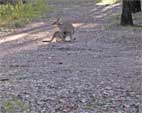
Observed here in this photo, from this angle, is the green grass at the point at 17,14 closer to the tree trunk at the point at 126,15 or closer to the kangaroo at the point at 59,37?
the tree trunk at the point at 126,15

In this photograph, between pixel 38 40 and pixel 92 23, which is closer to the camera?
pixel 38 40

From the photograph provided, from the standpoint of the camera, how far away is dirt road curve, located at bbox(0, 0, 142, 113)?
8812 mm

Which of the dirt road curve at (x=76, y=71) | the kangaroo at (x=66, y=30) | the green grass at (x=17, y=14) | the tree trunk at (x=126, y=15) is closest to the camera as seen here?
the dirt road curve at (x=76, y=71)

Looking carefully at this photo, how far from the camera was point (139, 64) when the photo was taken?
13.8 m

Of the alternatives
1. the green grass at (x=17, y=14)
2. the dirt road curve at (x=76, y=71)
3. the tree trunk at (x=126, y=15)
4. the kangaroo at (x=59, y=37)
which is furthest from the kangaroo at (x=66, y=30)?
the green grass at (x=17, y=14)

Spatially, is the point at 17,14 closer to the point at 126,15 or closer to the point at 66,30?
the point at 126,15

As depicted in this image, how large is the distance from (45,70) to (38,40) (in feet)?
23.1

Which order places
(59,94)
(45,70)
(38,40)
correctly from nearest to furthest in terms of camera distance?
(59,94)
(45,70)
(38,40)

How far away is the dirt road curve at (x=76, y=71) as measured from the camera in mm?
8812

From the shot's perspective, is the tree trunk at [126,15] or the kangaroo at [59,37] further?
the tree trunk at [126,15]

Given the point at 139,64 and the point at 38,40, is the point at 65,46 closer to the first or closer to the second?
the point at 38,40

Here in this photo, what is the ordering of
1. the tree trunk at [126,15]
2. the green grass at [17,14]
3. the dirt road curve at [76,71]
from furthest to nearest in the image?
the green grass at [17,14], the tree trunk at [126,15], the dirt road curve at [76,71]

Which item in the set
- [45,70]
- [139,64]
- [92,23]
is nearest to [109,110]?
[45,70]

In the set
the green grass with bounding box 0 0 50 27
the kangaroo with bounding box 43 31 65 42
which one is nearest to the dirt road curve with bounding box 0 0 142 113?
the kangaroo with bounding box 43 31 65 42
